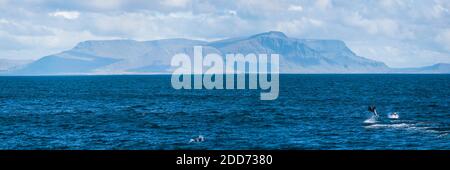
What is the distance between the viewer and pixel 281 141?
4900 centimetres

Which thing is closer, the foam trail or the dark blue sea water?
the dark blue sea water

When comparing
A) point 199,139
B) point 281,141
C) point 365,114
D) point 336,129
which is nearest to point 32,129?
point 199,139

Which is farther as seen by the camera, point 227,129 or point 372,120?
point 372,120

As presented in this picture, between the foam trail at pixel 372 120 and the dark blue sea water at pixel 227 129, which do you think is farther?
the foam trail at pixel 372 120

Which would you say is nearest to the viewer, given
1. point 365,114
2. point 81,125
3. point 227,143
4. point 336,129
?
point 227,143

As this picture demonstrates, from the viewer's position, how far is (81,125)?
63.4 m

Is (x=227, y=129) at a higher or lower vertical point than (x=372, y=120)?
lower

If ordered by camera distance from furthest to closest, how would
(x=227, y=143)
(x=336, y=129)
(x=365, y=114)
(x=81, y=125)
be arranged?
(x=365, y=114), (x=81, y=125), (x=336, y=129), (x=227, y=143)
